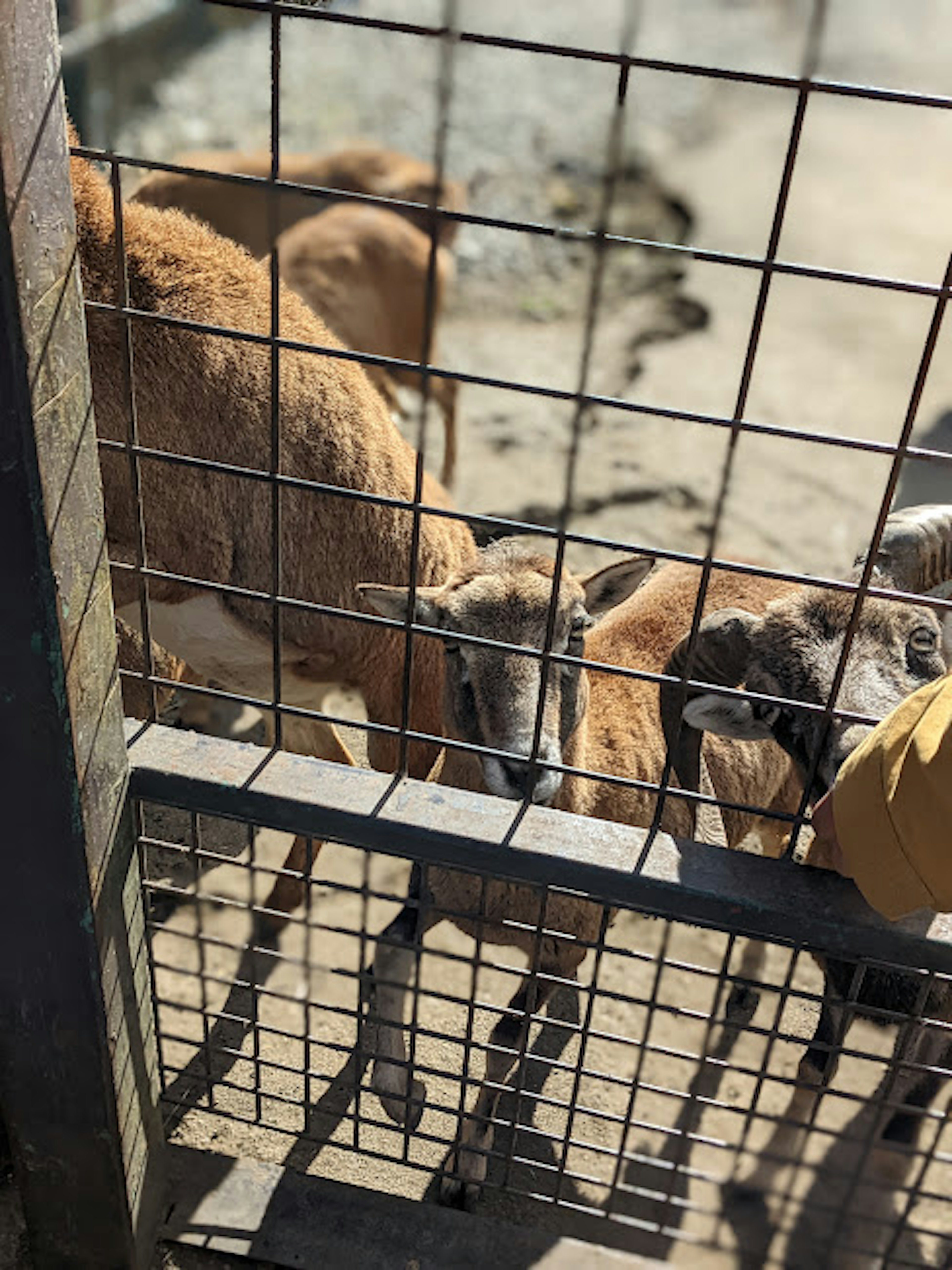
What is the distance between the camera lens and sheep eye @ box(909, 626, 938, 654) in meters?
3.44

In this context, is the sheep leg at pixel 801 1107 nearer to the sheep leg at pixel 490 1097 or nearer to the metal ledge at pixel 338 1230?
the metal ledge at pixel 338 1230

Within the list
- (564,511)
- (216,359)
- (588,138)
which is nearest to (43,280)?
(564,511)

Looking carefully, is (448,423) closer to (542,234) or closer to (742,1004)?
(742,1004)

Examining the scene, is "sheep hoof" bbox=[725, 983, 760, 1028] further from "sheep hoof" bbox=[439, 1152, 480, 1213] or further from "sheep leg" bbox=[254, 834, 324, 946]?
"sheep leg" bbox=[254, 834, 324, 946]

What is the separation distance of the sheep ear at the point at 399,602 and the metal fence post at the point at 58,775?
3.44 ft

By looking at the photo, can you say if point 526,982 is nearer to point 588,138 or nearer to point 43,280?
point 43,280

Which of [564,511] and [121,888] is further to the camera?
[121,888]

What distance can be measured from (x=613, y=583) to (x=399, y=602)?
63cm

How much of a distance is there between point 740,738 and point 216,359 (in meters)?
1.96

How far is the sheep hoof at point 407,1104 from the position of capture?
10.1 ft

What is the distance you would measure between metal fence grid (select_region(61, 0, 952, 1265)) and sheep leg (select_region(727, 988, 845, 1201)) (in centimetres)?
4

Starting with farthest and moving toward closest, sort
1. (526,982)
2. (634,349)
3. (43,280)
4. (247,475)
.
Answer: (634,349) → (526,982) → (247,475) → (43,280)

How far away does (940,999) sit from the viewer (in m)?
3.47

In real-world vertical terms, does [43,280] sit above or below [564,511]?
above
